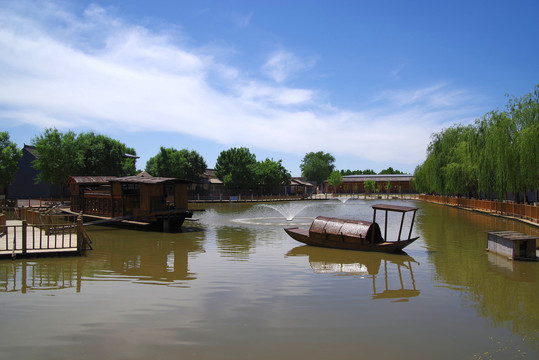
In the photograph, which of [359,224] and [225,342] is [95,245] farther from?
[225,342]

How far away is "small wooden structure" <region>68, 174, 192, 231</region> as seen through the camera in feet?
72.2

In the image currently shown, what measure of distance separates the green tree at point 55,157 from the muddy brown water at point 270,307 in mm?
27410

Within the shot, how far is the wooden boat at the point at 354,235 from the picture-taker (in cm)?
1417

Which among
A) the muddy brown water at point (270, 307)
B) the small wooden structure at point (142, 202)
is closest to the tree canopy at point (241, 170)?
the small wooden structure at point (142, 202)

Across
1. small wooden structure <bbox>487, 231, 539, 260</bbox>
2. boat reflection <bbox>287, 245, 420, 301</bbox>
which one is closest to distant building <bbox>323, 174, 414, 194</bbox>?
small wooden structure <bbox>487, 231, 539, 260</bbox>

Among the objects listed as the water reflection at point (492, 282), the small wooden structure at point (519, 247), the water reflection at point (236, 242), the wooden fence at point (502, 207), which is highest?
the wooden fence at point (502, 207)

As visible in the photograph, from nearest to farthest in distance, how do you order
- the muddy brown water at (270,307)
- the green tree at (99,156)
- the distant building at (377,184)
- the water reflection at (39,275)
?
the muddy brown water at (270,307) < the water reflection at (39,275) < the green tree at (99,156) < the distant building at (377,184)

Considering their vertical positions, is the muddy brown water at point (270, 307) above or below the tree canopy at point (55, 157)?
below

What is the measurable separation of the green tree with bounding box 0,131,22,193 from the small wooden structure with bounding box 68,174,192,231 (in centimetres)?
1522

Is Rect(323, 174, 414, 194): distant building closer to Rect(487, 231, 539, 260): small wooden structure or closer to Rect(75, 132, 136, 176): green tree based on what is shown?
Rect(75, 132, 136, 176): green tree

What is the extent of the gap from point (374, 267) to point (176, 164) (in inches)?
1899

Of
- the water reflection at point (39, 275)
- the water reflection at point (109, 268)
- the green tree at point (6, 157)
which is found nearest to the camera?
the water reflection at point (39, 275)

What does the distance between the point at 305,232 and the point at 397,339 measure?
10500 millimetres

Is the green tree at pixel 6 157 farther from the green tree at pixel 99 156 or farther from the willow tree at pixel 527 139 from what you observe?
Result: the willow tree at pixel 527 139
